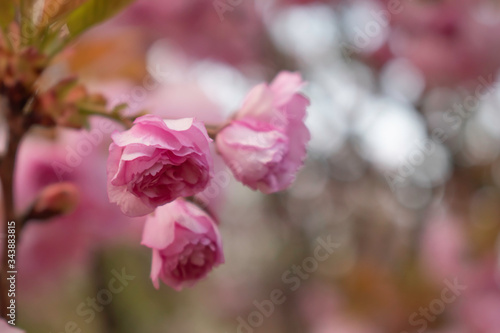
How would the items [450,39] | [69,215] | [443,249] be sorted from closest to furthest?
[69,215] → [443,249] → [450,39]

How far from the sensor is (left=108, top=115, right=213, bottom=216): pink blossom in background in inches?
14.3

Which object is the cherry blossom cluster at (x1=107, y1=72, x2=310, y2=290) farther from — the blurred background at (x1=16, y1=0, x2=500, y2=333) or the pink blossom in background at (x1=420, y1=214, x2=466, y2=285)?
the pink blossom in background at (x1=420, y1=214, x2=466, y2=285)

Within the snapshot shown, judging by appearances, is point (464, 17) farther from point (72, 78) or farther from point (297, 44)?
Result: point (72, 78)

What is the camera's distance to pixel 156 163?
37 cm

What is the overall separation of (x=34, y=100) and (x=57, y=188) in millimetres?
82

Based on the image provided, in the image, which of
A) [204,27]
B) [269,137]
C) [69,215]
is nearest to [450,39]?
[204,27]

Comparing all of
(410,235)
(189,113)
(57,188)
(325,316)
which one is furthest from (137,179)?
(410,235)

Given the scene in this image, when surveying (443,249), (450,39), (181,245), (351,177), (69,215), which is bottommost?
(351,177)

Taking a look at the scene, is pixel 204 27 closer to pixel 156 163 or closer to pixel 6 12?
pixel 6 12

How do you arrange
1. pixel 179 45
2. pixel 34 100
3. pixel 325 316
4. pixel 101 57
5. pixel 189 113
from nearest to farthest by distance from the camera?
1. pixel 34 100
2. pixel 101 57
3. pixel 189 113
4. pixel 325 316
5. pixel 179 45

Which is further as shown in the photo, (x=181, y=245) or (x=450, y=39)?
(x=450, y=39)

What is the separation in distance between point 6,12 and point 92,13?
0.24 ft

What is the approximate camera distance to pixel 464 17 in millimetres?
1517

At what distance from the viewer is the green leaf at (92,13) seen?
0.46 meters
